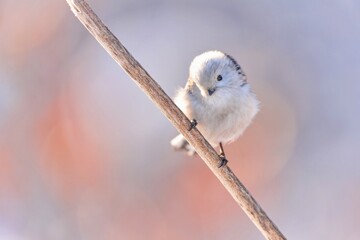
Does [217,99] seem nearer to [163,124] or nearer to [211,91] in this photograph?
[211,91]

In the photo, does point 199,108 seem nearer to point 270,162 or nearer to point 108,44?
point 108,44

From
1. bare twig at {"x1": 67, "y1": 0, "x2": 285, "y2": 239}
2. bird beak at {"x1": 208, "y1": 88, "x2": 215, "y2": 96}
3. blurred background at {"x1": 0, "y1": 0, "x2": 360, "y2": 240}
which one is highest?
blurred background at {"x1": 0, "y1": 0, "x2": 360, "y2": 240}

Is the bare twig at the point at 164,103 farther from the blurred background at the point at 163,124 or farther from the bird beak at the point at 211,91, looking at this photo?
the blurred background at the point at 163,124

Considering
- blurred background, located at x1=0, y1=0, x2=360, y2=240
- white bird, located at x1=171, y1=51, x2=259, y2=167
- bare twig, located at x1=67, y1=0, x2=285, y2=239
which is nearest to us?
bare twig, located at x1=67, y1=0, x2=285, y2=239

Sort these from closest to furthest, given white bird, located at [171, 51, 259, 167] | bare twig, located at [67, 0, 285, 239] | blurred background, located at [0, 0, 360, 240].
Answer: bare twig, located at [67, 0, 285, 239], white bird, located at [171, 51, 259, 167], blurred background, located at [0, 0, 360, 240]

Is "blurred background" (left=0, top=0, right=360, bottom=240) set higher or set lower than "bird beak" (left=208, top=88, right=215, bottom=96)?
higher

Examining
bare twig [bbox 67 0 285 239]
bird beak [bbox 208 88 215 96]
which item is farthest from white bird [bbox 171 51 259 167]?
bare twig [bbox 67 0 285 239]

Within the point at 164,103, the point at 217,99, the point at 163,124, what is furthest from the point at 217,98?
the point at 163,124

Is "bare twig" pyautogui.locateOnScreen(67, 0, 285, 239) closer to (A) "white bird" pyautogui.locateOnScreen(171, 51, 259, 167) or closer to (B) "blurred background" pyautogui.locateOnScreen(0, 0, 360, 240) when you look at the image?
(A) "white bird" pyautogui.locateOnScreen(171, 51, 259, 167)
